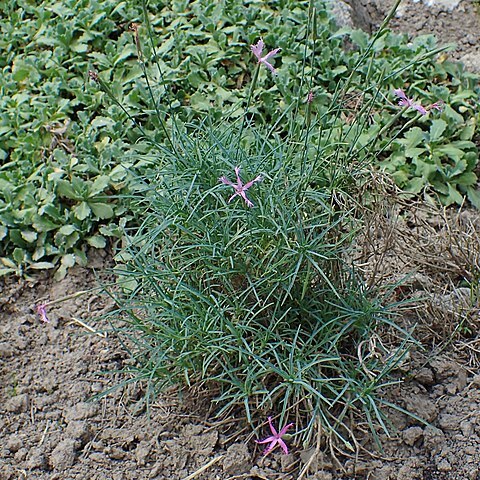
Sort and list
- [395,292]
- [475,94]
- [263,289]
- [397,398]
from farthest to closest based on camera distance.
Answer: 1. [475,94]
2. [395,292]
3. [397,398]
4. [263,289]

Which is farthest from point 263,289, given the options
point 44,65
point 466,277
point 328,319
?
point 44,65

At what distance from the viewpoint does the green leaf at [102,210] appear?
3223 millimetres

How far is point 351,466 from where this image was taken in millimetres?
2379

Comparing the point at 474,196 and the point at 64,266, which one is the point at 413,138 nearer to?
the point at 474,196

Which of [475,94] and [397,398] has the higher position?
[475,94]

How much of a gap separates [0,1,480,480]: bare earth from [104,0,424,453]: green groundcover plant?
0.31 ft

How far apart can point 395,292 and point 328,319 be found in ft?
1.83

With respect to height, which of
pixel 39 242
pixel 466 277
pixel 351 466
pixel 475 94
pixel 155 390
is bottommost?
pixel 39 242

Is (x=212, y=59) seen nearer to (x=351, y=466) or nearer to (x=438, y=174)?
(x=438, y=174)

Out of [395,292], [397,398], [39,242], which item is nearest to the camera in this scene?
[397,398]

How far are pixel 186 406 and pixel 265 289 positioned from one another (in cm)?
54

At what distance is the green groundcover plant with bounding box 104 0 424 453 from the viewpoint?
7.57ft

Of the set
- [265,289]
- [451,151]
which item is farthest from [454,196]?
[265,289]

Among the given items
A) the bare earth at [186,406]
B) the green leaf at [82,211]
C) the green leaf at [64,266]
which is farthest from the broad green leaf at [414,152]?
the green leaf at [64,266]
